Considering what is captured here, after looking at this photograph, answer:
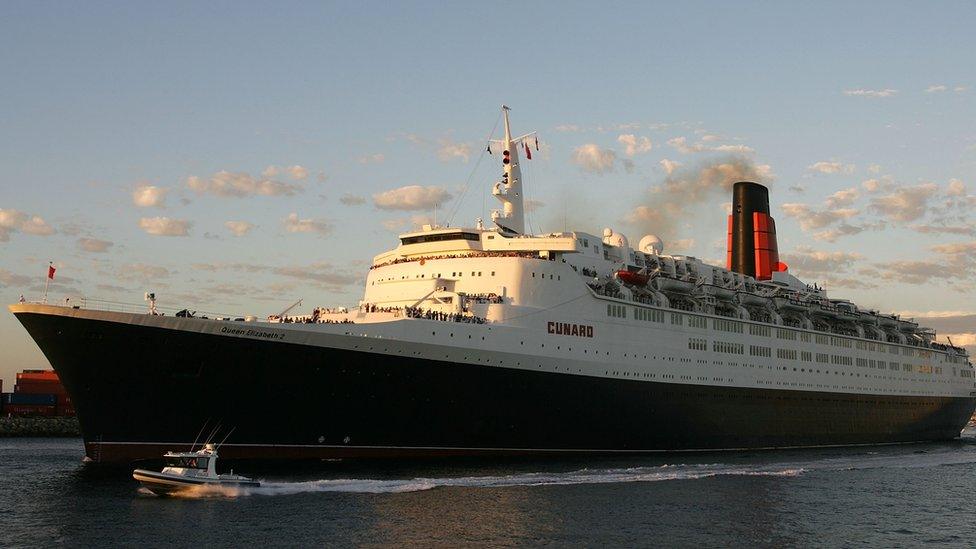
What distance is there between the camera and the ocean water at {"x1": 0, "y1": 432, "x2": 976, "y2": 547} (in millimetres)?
25516

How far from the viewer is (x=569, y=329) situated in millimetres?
42938

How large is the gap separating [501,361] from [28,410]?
68.5 m

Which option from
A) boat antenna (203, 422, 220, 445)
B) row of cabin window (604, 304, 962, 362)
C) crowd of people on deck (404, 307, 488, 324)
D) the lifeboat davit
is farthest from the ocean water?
the lifeboat davit

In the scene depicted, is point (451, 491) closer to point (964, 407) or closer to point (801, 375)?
point (801, 375)

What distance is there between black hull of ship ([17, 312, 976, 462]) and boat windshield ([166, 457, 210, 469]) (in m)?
0.54

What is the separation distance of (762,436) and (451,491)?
28.2m

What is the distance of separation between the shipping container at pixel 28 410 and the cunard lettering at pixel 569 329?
220 ft

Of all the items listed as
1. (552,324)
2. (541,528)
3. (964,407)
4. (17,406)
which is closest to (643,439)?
(552,324)

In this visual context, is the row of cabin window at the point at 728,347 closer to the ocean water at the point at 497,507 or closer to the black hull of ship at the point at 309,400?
the black hull of ship at the point at 309,400

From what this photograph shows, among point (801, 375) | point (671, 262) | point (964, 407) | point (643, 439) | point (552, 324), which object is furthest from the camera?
point (964, 407)

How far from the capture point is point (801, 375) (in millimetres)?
57875

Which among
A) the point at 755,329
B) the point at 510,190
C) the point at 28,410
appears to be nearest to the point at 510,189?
the point at 510,190

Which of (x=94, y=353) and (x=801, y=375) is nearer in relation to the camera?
(x=94, y=353)

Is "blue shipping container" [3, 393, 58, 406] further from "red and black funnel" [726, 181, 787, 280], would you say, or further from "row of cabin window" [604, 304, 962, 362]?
"row of cabin window" [604, 304, 962, 362]
